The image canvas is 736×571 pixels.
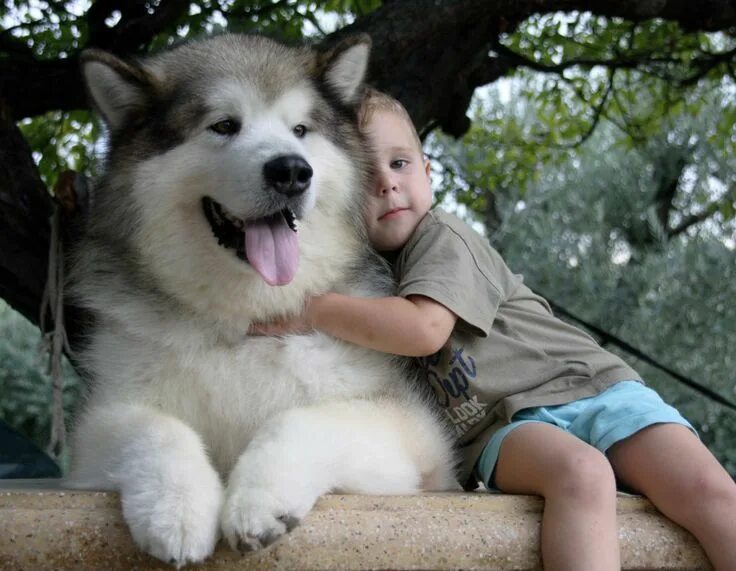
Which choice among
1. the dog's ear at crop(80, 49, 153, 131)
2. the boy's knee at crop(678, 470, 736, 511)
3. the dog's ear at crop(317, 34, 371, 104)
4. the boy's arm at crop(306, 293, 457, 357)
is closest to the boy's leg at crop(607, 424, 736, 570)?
the boy's knee at crop(678, 470, 736, 511)

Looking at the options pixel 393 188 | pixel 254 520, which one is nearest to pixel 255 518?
pixel 254 520

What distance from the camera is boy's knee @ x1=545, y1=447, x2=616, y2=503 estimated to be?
88.6 inches

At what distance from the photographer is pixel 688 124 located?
774 cm

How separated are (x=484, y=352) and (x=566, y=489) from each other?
22.8 inches

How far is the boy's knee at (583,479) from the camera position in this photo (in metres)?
2.25

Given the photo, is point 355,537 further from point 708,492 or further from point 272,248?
Result: point 708,492

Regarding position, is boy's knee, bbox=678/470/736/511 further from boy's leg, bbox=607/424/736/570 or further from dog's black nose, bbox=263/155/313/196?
dog's black nose, bbox=263/155/313/196

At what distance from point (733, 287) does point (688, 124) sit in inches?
72.0

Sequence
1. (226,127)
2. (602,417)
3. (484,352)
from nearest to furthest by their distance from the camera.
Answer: (226,127), (602,417), (484,352)

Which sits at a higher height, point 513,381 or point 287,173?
point 287,173

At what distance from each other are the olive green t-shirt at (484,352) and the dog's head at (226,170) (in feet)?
0.93

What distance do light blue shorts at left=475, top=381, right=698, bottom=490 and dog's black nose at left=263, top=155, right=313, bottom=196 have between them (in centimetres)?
97

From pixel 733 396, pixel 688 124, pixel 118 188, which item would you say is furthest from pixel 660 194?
pixel 118 188

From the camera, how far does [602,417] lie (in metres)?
2.62
